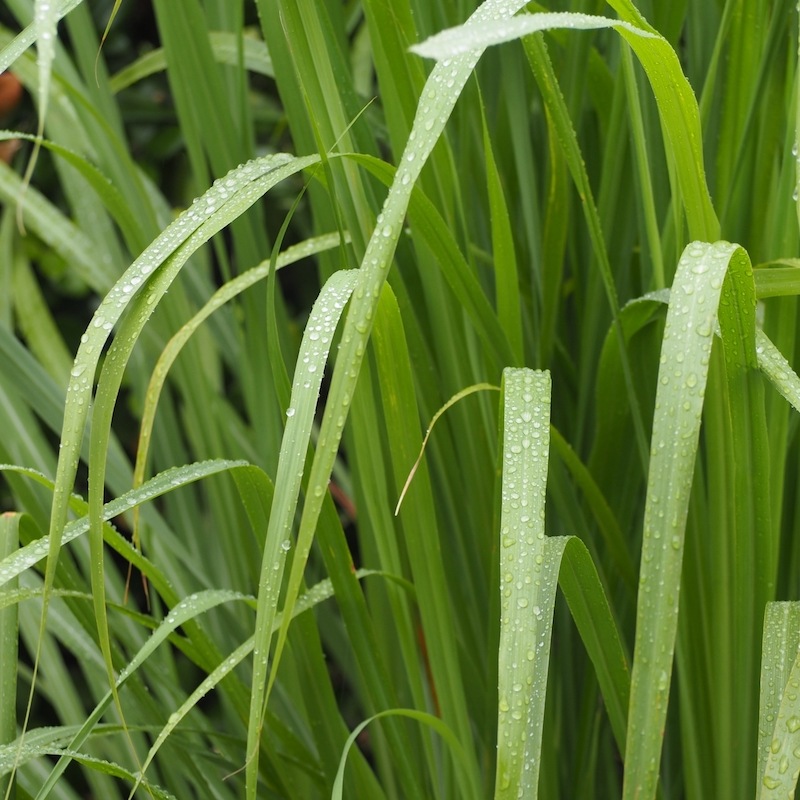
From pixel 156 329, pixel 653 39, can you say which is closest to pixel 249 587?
pixel 156 329

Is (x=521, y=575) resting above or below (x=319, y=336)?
below

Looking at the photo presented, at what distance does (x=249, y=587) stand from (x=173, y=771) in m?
0.17

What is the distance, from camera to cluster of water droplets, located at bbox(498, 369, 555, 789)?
15.5 inches

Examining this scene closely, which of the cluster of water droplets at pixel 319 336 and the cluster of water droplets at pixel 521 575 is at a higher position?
the cluster of water droplets at pixel 319 336

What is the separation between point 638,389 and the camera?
2.11 feet

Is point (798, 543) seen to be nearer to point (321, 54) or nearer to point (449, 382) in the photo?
point (449, 382)

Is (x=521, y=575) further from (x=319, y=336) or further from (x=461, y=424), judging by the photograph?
(x=461, y=424)

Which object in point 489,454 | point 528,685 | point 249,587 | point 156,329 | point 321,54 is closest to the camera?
point 528,685

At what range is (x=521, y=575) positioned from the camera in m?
0.42

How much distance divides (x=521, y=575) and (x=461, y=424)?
9.9 inches

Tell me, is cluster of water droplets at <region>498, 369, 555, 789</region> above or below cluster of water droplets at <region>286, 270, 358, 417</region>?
below

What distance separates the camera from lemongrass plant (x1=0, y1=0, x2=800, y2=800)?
0.42 metres

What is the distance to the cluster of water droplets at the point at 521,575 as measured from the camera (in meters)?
0.39

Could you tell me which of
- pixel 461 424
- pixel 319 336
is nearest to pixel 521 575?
pixel 319 336
